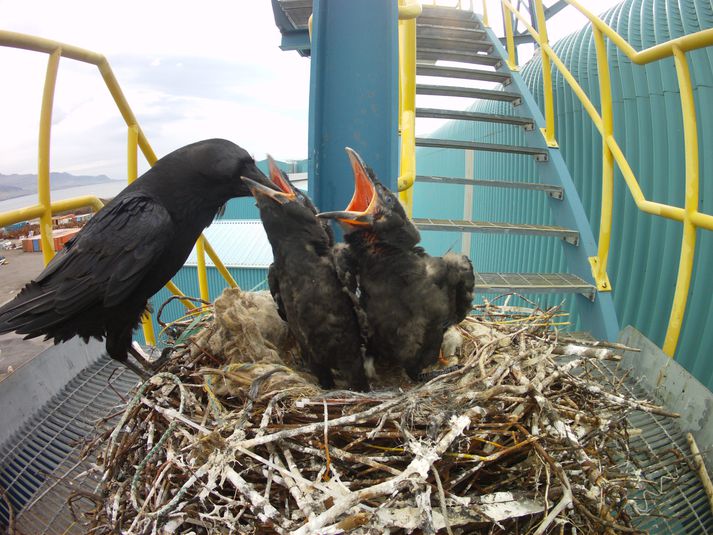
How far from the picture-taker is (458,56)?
18.0ft

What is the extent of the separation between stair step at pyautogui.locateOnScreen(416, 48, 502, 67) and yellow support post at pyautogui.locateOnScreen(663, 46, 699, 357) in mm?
3290

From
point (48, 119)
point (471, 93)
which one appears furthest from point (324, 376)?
point (471, 93)

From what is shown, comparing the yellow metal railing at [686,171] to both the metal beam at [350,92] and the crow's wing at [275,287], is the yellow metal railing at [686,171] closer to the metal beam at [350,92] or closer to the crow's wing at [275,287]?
the metal beam at [350,92]

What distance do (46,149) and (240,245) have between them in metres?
7.48

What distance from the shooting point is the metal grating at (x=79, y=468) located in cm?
181

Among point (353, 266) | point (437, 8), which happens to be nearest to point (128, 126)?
point (353, 266)

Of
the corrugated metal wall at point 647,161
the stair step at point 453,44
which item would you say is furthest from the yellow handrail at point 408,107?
the stair step at point 453,44

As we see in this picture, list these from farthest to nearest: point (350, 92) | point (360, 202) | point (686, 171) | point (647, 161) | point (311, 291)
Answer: point (647, 161), point (686, 171), point (350, 92), point (360, 202), point (311, 291)

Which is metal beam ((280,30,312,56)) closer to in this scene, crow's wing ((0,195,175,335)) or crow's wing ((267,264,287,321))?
crow's wing ((0,195,175,335))

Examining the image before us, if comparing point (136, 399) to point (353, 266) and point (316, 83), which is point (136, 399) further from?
point (316, 83)

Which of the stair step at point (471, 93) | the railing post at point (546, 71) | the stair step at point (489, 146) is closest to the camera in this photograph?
the railing post at point (546, 71)

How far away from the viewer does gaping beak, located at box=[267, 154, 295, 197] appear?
2.22 meters

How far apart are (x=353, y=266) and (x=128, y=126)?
5.98 ft

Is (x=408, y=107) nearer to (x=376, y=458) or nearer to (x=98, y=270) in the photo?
(x=98, y=270)
